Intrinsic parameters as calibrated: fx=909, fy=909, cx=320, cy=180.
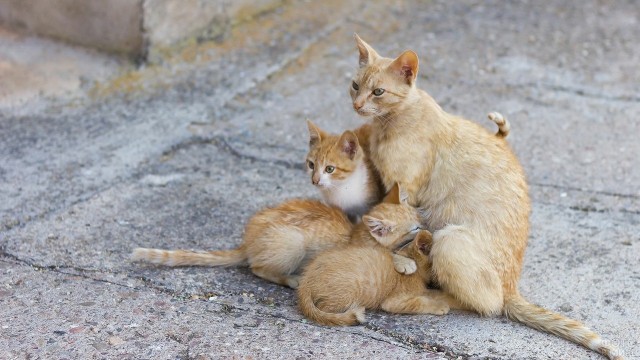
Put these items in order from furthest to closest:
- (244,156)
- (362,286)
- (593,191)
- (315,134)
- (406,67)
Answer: (244,156) < (593,191) < (315,134) < (406,67) < (362,286)

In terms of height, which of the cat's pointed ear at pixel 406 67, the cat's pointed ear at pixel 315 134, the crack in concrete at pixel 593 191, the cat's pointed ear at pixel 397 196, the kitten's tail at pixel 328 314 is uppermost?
the cat's pointed ear at pixel 406 67

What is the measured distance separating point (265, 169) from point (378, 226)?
1644mm

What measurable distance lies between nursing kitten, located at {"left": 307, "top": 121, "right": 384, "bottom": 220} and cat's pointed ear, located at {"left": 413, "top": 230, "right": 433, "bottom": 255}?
548mm

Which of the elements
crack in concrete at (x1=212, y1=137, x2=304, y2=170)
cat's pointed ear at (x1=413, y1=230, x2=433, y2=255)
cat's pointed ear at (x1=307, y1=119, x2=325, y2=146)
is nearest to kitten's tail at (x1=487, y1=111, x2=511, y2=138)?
cat's pointed ear at (x1=413, y1=230, x2=433, y2=255)

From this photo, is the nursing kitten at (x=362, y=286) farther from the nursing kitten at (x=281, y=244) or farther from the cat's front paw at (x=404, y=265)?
the nursing kitten at (x=281, y=244)

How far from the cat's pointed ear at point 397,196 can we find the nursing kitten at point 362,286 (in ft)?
0.76

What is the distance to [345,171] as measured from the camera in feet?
15.2

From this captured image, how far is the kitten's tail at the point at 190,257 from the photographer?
453 centimetres

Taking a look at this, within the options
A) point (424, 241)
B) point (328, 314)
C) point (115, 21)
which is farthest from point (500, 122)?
point (115, 21)

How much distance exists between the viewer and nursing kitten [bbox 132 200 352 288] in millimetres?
4434

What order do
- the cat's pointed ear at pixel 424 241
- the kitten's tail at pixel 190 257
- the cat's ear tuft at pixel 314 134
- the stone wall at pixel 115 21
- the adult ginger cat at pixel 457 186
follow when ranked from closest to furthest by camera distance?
1. the adult ginger cat at pixel 457 186
2. the cat's pointed ear at pixel 424 241
3. the kitten's tail at pixel 190 257
4. the cat's ear tuft at pixel 314 134
5. the stone wall at pixel 115 21

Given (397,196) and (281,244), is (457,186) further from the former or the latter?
(281,244)

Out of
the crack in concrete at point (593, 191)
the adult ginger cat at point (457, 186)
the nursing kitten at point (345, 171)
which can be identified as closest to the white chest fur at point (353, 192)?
the nursing kitten at point (345, 171)

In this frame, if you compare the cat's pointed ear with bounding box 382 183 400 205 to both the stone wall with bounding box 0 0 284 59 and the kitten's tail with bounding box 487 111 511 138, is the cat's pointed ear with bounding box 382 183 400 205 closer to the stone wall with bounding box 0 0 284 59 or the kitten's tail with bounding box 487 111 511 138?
the kitten's tail with bounding box 487 111 511 138
